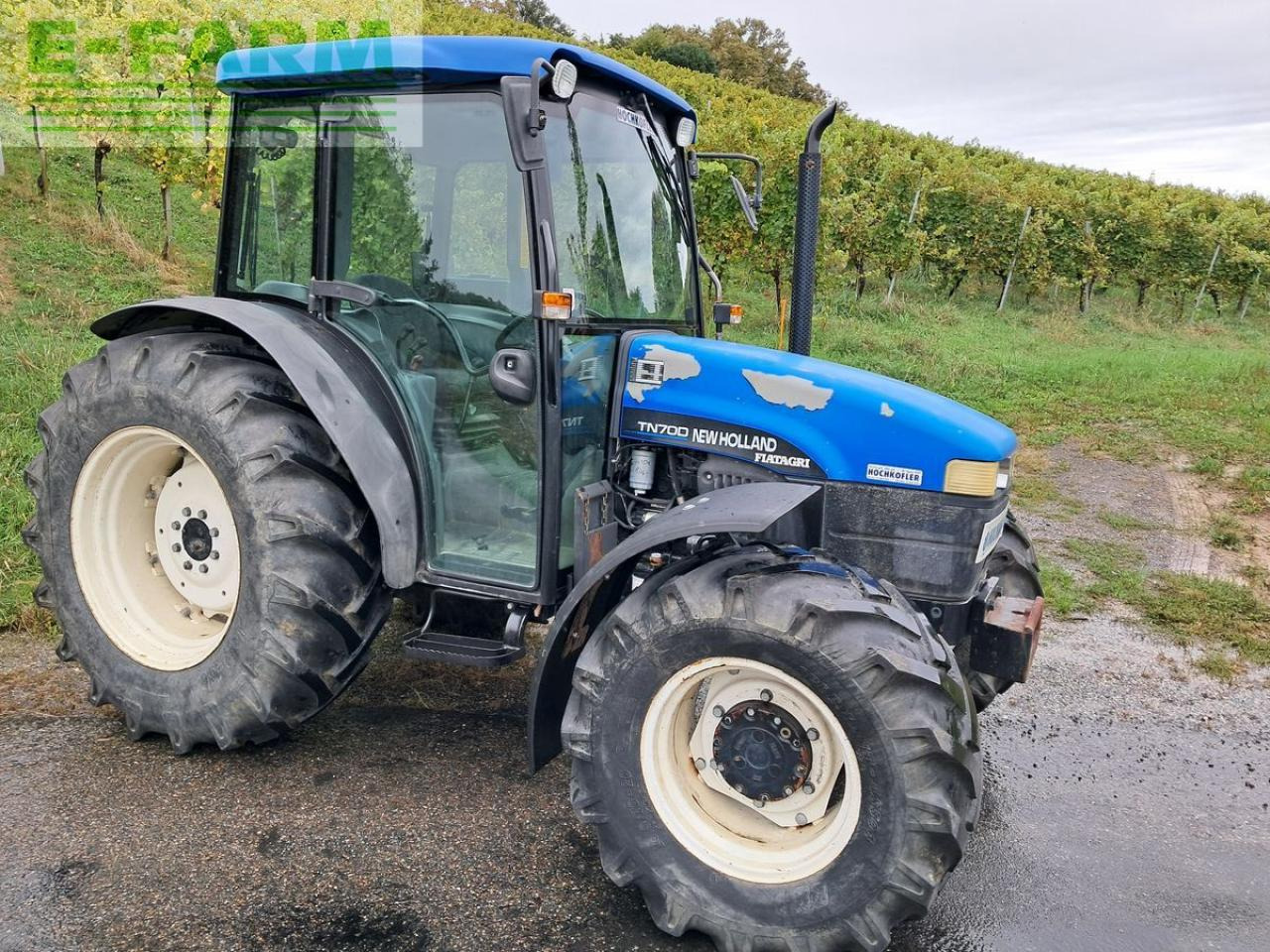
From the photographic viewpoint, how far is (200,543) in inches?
134

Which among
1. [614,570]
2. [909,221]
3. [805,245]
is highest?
[909,221]

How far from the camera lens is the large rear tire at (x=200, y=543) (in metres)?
3.03

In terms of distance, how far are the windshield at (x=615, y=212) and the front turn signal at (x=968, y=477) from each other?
112 cm

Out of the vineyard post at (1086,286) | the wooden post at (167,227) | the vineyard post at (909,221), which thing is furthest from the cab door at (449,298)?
the vineyard post at (1086,286)

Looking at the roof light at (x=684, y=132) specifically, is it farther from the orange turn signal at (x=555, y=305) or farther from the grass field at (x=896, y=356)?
the grass field at (x=896, y=356)

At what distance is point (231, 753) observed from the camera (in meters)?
3.33

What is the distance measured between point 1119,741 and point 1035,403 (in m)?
7.68

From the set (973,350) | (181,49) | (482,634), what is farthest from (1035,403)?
(181,49)

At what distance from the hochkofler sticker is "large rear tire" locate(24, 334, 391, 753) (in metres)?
1.62

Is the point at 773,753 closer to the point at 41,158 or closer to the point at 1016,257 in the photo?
the point at 41,158

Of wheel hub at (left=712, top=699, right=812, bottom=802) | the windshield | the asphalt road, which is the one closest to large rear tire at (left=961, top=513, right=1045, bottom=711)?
the asphalt road

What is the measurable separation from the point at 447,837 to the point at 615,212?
6.61ft

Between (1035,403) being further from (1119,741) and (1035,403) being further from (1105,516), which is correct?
(1119,741)

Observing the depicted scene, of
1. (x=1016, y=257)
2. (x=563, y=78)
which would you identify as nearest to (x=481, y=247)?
(x=563, y=78)
